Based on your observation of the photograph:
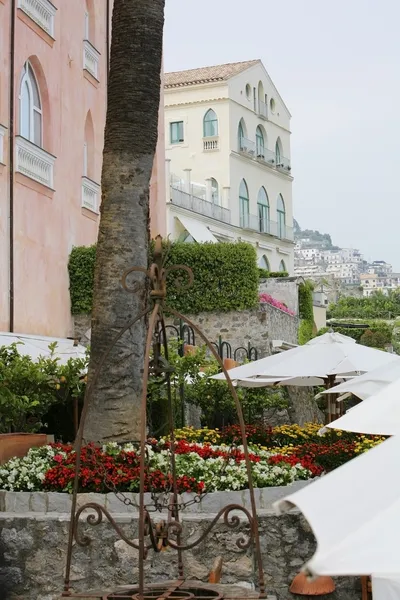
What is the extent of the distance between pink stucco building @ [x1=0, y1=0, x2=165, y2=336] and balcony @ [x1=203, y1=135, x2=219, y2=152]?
2236 cm

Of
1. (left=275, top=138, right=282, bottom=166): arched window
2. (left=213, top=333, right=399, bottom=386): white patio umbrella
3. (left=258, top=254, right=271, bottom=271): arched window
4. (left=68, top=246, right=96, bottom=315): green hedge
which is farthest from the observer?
(left=275, top=138, right=282, bottom=166): arched window

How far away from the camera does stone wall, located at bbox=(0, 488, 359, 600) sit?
→ 337 inches

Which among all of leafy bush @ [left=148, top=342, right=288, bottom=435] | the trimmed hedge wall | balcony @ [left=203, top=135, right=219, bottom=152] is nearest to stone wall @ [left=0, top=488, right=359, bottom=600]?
leafy bush @ [left=148, top=342, right=288, bottom=435]

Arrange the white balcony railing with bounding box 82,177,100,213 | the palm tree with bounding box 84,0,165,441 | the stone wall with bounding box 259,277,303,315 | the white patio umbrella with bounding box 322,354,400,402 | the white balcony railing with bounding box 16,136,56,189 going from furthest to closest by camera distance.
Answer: the stone wall with bounding box 259,277,303,315, the white balcony railing with bounding box 82,177,100,213, the white balcony railing with bounding box 16,136,56,189, the palm tree with bounding box 84,0,165,441, the white patio umbrella with bounding box 322,354,400,402

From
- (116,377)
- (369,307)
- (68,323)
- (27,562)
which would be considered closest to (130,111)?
(116,377)

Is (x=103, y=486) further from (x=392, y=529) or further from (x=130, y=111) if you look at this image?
(x=392, y=529)

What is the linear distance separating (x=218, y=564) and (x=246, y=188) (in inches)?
1667

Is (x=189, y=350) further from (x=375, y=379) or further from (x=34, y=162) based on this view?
(x=375, y=379)

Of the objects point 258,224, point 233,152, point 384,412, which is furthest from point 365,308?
point 384,412

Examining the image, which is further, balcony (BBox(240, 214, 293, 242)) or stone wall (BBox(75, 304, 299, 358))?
balcony (BBox(240, 214, 293, 242))

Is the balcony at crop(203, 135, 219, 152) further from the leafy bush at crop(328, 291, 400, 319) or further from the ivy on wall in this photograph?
the leafy bush at crop(328, 291, 400, 319)

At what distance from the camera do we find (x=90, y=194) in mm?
23938

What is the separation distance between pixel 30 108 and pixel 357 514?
18416 mm

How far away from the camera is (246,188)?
162 ft
